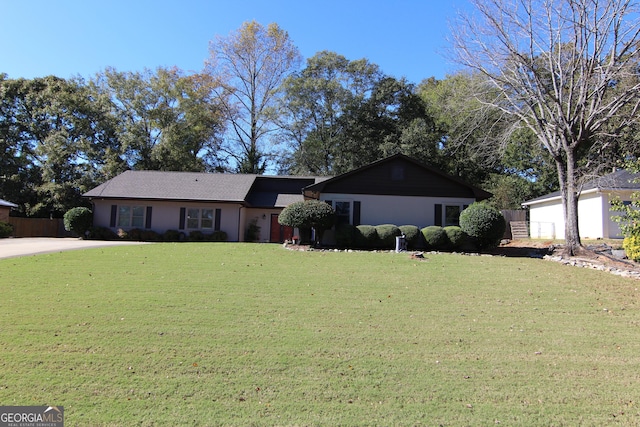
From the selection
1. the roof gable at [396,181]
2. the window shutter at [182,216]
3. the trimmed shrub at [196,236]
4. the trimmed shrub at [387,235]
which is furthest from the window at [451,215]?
the window shutter at [182,216]

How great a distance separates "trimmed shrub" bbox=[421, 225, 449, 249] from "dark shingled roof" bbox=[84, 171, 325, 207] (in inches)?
394

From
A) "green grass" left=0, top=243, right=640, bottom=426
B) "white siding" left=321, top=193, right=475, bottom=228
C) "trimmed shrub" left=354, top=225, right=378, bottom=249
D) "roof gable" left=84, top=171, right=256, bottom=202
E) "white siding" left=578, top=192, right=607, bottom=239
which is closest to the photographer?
"green grass" left=0, top=243, right=640, bottom=426

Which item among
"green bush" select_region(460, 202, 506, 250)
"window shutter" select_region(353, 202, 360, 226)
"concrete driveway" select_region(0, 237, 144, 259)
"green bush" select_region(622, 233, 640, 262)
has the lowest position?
"concrete driveway" select_region(0, 237, 144, 259)

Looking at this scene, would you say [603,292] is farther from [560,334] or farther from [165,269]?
[165,269]

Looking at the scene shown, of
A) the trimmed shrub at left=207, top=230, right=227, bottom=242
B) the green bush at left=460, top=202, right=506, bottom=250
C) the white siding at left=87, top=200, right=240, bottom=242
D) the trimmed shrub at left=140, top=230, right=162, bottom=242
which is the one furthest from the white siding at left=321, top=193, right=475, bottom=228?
the trimmed shrub at left=140, top=230, right=162, bottom=242

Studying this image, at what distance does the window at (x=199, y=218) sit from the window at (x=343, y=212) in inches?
319

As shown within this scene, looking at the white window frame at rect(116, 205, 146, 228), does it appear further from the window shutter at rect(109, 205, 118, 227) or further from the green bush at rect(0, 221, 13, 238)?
the green bush at rect(0, 221, 13, 238)

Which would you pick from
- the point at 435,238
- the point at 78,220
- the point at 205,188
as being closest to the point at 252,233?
the point at 205,188

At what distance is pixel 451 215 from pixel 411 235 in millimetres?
3499

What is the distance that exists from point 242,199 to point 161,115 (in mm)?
17723

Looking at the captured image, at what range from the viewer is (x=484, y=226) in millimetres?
17562

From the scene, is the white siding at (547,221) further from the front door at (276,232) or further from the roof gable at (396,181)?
the front door at (276,232)

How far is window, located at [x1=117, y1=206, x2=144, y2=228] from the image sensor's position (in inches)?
945

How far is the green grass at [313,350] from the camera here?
4.01 meters
